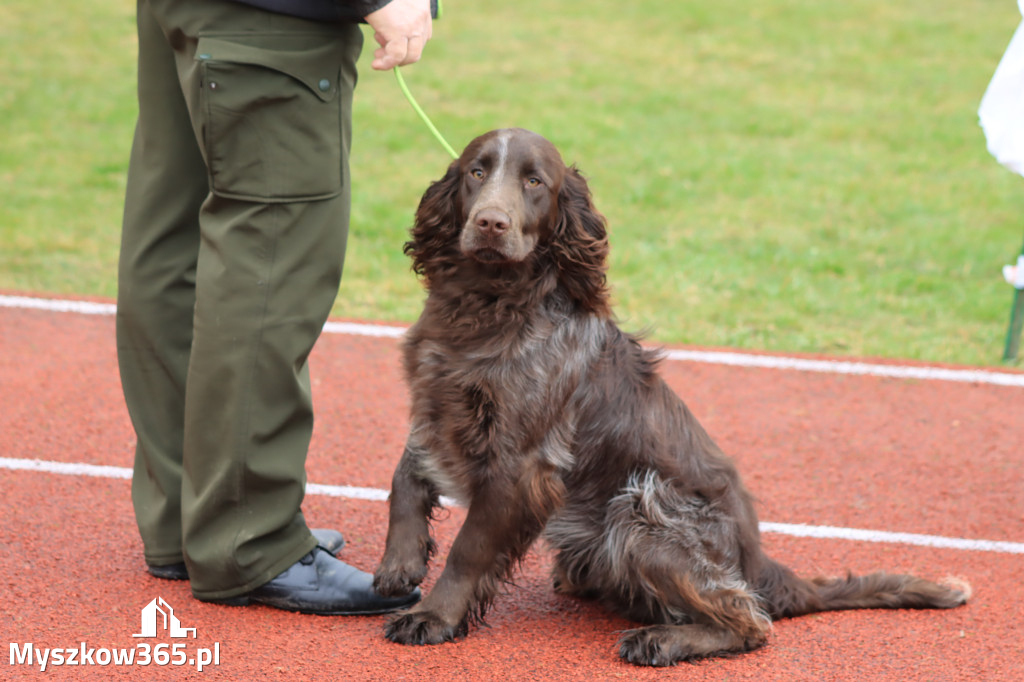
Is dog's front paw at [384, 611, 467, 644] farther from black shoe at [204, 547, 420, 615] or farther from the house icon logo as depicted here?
the house icon logo

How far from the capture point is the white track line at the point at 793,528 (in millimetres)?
4473

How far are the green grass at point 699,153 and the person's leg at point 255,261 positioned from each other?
312cm

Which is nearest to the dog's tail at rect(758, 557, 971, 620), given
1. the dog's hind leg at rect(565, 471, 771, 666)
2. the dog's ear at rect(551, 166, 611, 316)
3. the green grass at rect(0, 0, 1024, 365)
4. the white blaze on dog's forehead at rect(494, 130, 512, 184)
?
the dog's hind leg at rect(565, 471, 771, 666)

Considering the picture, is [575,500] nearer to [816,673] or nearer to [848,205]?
[816,673]

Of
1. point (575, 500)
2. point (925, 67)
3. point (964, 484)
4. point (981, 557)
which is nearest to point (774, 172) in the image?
point (925, 67)

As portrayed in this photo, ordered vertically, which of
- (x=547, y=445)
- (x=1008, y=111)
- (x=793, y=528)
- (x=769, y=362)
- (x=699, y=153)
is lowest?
(x=793, y=528)

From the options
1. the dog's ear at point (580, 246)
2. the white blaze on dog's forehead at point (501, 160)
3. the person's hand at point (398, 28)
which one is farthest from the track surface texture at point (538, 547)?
the person's hand at point (398, 28)

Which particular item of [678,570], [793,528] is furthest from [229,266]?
[793,528]

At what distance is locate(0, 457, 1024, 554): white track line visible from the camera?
4.47 metres

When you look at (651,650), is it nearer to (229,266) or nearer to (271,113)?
(229,266)

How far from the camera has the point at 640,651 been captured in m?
3.48

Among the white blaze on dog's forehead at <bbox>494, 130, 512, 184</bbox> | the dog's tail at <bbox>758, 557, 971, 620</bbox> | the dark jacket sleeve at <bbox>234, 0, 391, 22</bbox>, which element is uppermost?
the dark jacket sleeve at <bbox>234, 0, 391, 22</bbox>

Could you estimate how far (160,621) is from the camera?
11.5 ft

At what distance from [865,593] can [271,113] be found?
249 cm
